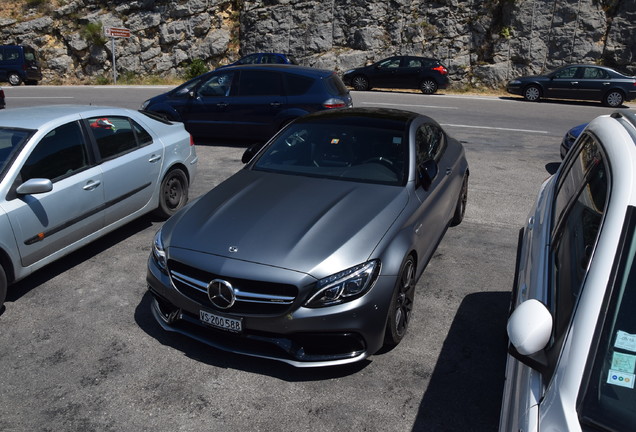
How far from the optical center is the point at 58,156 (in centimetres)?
574

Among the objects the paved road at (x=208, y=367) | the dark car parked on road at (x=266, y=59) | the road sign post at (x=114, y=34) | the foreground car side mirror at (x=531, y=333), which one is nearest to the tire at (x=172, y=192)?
the paved road at (x=208, y=367)

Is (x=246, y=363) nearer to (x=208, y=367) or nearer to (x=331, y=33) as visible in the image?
(x=208, y=367)

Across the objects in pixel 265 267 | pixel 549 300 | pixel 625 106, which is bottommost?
pixel 625 106

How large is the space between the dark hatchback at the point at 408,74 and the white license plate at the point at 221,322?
20344 mm

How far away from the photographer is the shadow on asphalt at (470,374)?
376cm

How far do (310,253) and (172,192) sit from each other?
385 cm

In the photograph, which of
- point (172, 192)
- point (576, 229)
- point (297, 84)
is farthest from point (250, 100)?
point (576, 229)

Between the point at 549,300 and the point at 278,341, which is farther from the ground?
the point at 549,300

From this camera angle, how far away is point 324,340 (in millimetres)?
4027

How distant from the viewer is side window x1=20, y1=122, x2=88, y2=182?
17.9ft

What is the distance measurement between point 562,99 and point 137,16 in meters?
19.6

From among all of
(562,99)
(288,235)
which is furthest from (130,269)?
(562,99)

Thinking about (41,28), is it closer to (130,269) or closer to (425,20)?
(425,20)

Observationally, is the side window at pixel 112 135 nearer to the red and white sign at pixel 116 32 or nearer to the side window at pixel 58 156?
the side window at pixel 58 156
